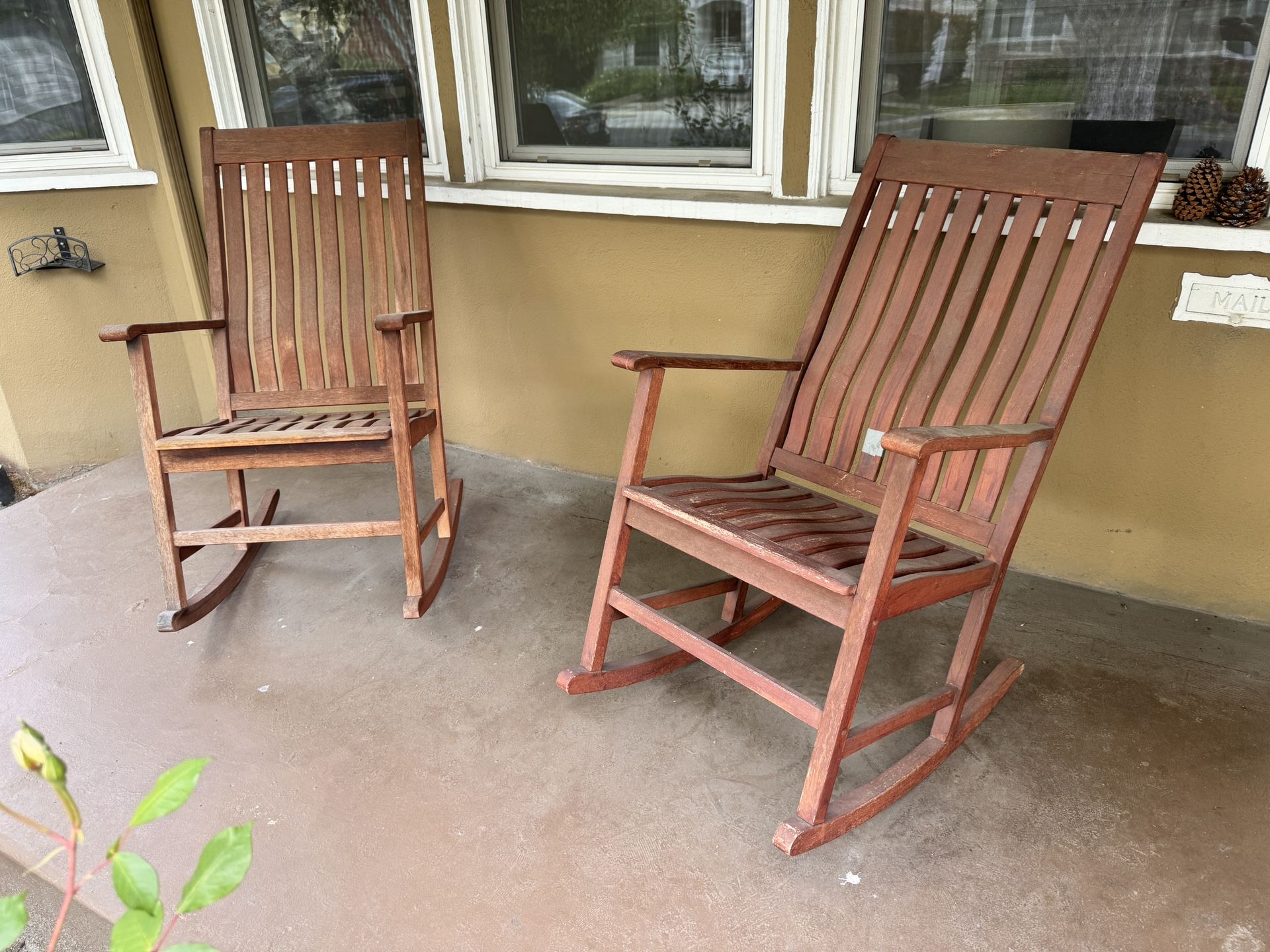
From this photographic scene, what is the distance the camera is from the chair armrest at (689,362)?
165 centimetres

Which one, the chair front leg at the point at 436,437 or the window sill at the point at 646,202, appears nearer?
the window sill at the point at 646,202

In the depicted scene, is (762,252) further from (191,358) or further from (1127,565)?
(191,358)

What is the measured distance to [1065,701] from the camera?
1804mm

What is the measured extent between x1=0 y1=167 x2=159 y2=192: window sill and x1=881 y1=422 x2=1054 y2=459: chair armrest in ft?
9.68

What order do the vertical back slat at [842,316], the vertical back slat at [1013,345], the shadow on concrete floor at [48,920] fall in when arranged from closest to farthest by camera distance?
the shadow on concrete floor at [48,920] < the vertical back slat at [1013,345] < the vertical back slat at [842,316]

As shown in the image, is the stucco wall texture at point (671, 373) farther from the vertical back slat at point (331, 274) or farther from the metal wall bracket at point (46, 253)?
the vertical back slat at point (331, 274)

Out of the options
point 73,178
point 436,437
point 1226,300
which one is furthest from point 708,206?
point 73,178

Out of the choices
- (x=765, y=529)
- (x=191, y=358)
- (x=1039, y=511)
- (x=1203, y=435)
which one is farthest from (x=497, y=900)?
(x=191, y=358)

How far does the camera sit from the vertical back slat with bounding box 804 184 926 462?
1.83 meters

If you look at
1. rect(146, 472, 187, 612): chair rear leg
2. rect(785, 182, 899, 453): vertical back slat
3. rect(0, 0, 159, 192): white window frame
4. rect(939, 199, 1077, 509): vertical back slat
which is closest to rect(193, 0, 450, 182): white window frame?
rect(0, 0, 159, 192): white window frame

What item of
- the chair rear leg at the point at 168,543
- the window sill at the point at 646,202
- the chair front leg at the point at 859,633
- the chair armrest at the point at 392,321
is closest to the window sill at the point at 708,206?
the window sill at the point at 646,202

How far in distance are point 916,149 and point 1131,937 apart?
5.00 ft

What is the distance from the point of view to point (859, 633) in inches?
53.9

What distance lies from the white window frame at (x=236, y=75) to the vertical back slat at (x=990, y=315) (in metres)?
1.78
